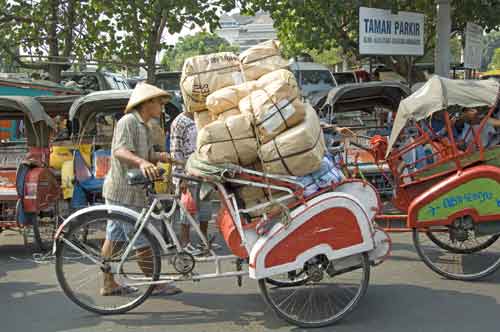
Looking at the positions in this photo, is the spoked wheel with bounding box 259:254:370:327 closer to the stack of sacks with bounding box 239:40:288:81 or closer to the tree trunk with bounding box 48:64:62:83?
the stack of sacks with bounding box 239:40:288:81

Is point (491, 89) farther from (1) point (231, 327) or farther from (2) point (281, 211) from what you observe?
(1) point (231, 327)

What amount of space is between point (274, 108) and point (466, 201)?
6.45ft

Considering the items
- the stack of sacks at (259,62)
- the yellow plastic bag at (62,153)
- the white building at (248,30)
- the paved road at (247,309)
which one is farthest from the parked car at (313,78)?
the white building at (248,30)

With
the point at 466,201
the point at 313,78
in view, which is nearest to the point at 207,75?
the point at 466,201

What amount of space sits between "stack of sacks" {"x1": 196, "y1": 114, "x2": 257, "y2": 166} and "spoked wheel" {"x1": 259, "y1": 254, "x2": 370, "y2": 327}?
91cm

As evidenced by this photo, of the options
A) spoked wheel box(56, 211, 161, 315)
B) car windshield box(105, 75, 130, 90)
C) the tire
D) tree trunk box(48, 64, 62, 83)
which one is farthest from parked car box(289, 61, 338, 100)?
spoked wheel box(56, 211, 161, 315)

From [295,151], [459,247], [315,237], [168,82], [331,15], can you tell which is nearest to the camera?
[295,151]

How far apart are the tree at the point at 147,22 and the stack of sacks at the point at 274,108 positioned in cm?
724

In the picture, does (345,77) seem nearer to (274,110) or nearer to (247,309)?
(247,309)

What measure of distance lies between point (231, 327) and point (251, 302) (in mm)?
510

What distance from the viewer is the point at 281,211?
4141 millimetres

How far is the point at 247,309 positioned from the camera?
181 inches

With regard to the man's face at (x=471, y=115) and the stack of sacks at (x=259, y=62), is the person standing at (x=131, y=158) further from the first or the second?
the man's face at (x=471, y=115)

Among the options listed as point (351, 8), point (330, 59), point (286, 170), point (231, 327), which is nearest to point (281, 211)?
point (286, 170)
